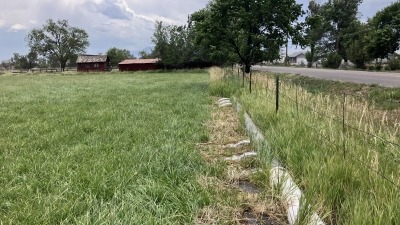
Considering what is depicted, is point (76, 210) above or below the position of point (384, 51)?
below

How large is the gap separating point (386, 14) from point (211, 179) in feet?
183

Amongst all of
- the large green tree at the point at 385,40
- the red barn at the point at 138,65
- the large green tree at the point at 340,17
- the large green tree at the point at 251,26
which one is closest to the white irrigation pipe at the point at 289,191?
the large green tree at the point at 251,26

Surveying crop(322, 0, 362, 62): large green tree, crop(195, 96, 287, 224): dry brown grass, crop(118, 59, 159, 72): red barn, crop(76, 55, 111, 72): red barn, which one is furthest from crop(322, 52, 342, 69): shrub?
crop(195, 96, 287, 224): dry brown grass

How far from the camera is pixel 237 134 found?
7.18m

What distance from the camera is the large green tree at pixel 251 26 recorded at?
21938 mm

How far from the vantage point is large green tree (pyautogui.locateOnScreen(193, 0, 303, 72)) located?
864 inches

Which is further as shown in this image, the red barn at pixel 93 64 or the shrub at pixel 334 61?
the red barn at pixel 93 64

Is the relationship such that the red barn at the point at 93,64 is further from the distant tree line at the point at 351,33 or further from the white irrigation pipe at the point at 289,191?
the white irrigation pipe at the point at 289,191

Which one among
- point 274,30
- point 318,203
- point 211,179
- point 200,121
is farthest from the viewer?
point 274,30

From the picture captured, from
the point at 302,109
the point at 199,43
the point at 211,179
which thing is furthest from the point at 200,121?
the point at 199,43

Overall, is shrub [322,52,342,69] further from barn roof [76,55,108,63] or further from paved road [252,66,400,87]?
barn roof [76,55,108,63]

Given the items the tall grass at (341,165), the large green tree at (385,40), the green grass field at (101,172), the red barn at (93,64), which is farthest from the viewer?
the red barn at (93,64)

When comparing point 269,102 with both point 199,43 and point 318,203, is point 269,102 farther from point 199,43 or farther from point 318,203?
point 199,43

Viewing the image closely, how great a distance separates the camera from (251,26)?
74.7 feet
